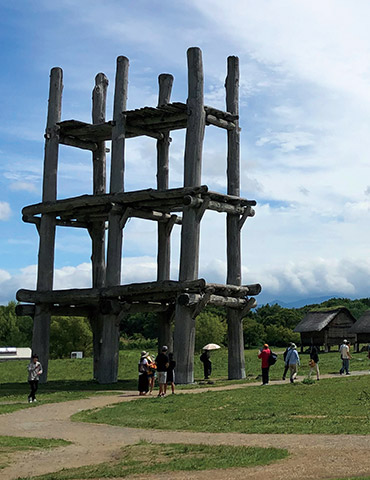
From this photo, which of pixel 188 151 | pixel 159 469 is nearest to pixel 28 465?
pixel 159 469

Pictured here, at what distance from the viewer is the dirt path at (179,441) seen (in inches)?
538

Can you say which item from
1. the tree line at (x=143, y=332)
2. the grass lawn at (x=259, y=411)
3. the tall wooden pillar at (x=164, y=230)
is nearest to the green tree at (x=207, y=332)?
the tree line at (x=143, y=332)

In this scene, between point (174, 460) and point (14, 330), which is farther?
point (14, 330)

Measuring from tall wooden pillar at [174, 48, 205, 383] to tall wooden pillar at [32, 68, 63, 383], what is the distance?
7632mm

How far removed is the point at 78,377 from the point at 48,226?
8384 millimetres

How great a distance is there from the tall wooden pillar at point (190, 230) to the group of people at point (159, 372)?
2857mm

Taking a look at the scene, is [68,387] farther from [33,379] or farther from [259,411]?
[259,411]

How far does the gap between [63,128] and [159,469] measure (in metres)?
27.4

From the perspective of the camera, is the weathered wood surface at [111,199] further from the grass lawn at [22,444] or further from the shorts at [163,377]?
A: the grass lawn at [22,444]

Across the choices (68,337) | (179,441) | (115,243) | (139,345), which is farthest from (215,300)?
(68,337)

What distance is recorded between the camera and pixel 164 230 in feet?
135

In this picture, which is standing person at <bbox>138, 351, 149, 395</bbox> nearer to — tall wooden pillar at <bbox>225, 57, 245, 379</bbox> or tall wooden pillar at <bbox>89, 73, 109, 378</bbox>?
tall wooden pillar at <bbox>225, 57, 245, 379</bbox>

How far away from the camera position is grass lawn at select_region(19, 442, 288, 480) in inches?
567

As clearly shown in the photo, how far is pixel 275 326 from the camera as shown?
266 feet
